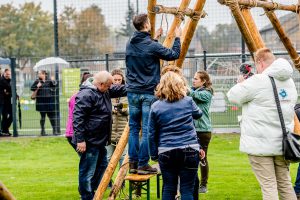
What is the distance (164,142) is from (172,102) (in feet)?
1.49

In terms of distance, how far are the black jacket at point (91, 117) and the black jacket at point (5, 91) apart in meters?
11.6

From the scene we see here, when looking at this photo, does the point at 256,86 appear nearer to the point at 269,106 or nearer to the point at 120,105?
the point at 269,106

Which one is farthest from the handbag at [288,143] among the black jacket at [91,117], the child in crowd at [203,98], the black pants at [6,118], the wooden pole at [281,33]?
the black pants at [6,118]

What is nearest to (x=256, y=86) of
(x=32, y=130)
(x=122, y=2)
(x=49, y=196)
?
(x=49, y=196)

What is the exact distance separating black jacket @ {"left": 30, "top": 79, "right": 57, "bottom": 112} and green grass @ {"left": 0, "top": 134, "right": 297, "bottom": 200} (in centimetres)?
130

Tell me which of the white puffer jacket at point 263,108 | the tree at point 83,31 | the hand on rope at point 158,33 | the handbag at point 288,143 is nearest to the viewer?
the handbag at point 288,143

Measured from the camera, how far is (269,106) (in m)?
7.51

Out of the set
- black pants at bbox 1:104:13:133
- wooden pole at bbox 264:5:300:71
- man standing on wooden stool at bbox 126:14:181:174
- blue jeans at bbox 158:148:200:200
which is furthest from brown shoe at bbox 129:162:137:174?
black pants at bbox 1:104:13:133

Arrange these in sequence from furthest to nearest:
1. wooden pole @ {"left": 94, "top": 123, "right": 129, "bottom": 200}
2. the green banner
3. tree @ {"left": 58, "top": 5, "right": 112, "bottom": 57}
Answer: tree @ {"left": 58, "top": 5, "right": 112, "bottom": 57} → the green banner → wooden pole @ {"left": 94, "top": 123, "right": 129, "bottom": 200}

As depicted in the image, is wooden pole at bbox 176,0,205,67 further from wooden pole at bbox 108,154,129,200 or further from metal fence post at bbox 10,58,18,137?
metal fence post at bbox 10,58,18,137

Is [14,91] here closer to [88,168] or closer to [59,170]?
[59,170]

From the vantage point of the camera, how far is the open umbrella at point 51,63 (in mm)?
20188

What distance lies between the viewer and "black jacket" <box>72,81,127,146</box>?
Answer: 9.05m

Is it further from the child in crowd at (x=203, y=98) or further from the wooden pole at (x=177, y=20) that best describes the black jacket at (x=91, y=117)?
the child in crowd at (x=203, y=98)
